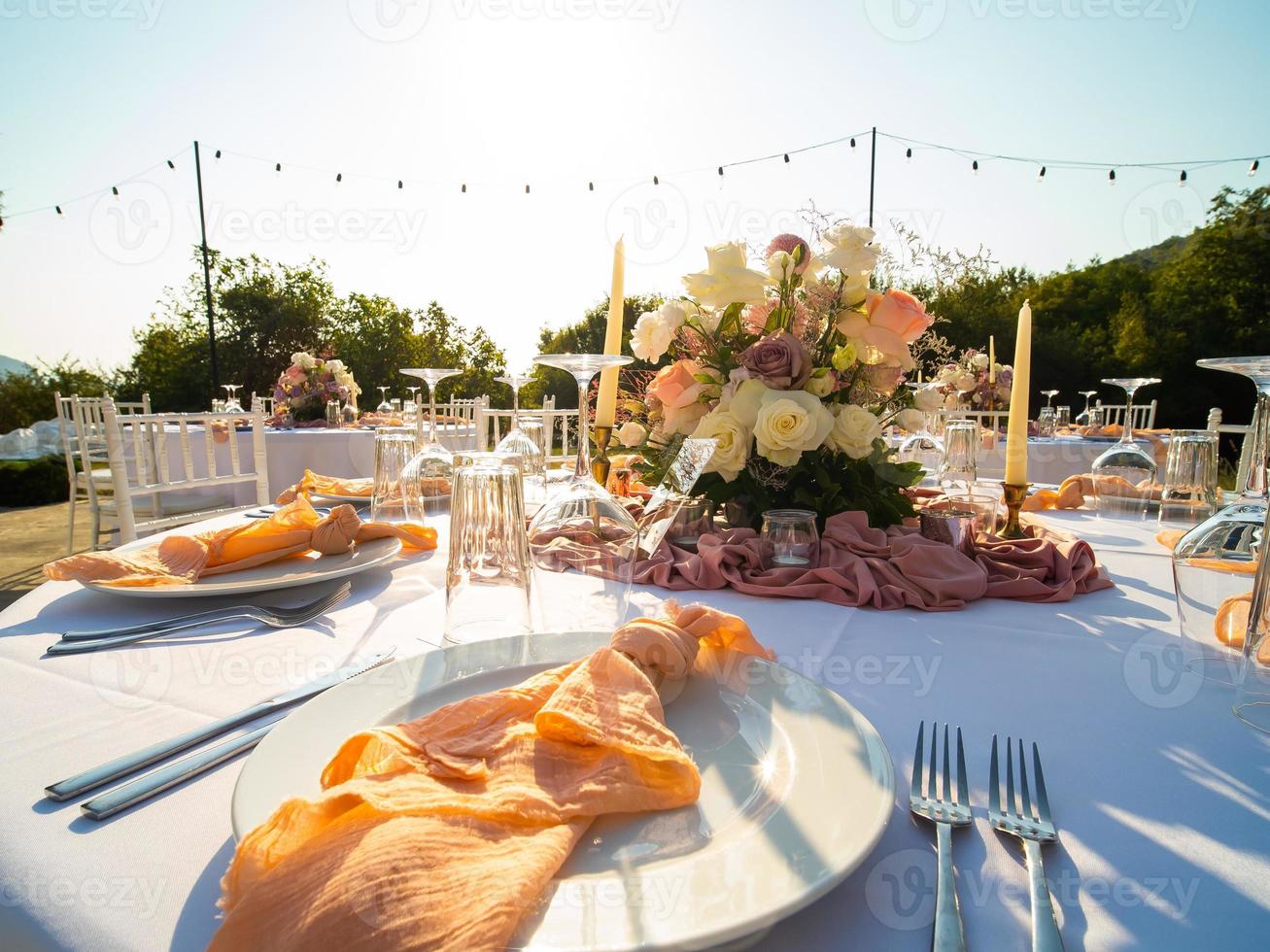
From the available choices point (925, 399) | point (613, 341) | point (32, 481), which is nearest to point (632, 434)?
point (613, 341)

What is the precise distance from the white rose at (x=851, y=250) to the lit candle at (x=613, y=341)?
39 cm

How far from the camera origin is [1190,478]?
167 cm

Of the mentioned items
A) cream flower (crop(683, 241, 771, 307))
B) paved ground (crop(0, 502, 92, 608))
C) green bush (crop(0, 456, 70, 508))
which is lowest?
paved ground (crop(0, 502, 92, 608))

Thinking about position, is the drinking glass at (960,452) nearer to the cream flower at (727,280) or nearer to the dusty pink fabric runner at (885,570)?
the dusty pink fabric runner at (885,570)

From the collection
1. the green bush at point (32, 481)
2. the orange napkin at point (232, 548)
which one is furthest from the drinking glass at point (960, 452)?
the green bush at point (32, 481)

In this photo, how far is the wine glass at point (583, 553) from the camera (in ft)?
2.89

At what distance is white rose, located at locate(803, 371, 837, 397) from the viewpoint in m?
1.16

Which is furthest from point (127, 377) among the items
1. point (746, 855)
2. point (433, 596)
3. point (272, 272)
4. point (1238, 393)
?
point (1238, 393)

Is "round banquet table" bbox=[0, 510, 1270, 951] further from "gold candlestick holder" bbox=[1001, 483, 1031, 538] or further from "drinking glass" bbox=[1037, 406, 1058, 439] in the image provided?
"drinking glass" bbox=[1037, 406, 1058, 439]

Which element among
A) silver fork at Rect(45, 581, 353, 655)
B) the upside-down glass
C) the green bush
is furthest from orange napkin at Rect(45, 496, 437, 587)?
the green bush

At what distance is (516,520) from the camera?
76 centimetres

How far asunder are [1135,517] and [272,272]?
14.0 m

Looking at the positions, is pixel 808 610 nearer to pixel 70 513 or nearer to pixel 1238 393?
pixel 70 513

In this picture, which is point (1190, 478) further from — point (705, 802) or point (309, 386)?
point (309, 386)
